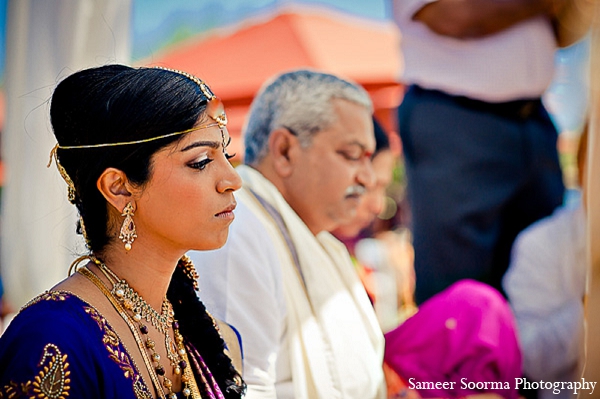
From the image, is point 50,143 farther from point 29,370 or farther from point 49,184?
point 29,370

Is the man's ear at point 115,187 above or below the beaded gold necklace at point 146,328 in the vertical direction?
above

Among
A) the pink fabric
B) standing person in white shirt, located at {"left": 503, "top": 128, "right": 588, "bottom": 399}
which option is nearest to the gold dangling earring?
the pink fabric

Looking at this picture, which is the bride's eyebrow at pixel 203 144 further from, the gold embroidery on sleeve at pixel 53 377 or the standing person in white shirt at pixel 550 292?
the standing person in white shirt at pixel 550 292

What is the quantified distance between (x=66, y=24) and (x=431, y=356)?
1818mm

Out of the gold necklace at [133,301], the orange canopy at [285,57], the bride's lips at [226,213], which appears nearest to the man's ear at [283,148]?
the bride's lips at [226,213]

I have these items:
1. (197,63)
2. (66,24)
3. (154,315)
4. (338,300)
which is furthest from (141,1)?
(154,315)

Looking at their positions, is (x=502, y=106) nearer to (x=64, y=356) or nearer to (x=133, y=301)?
(x=133, y=301)

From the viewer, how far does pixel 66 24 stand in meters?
2.61

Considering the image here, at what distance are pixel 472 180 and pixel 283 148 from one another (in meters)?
1.14

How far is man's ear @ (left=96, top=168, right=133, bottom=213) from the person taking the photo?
1755 millimetres

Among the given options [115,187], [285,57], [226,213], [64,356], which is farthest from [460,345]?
[285,57]

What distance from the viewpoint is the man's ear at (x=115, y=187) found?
5.76ft

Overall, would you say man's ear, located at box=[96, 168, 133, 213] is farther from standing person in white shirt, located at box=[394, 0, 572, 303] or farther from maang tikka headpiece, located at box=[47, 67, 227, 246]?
standing person in white shirt, located at box=[394, 0, 572, 303]

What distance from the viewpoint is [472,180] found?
3547 millimetres
